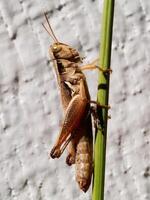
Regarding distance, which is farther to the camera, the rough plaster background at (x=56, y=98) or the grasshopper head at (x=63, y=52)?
the rough plaster background at (x=56, y=98)

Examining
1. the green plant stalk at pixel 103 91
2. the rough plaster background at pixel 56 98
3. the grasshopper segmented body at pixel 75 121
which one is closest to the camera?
the green plant stalk at pixel 103 91

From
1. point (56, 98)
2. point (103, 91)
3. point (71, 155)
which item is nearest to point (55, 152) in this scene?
point (71, 155)

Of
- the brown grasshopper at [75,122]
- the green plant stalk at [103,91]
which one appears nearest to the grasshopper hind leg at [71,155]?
the brown grasshopper at [75,122]

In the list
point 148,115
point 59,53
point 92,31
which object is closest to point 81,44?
point 92,31

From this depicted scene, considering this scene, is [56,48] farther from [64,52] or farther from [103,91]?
[103,91]

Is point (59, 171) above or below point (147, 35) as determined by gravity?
below

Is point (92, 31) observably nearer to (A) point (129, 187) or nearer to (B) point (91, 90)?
(B) point (91, 90)

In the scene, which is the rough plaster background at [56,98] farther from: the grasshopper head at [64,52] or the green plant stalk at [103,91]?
A: the green plant stalk at [103,91]
